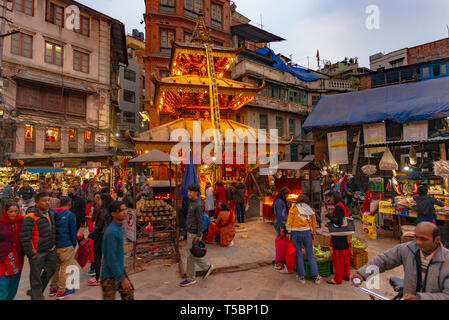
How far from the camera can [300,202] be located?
573 centimetres

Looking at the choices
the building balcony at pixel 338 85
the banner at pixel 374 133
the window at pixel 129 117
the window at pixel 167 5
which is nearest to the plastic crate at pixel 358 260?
the banner at pixel 374 133

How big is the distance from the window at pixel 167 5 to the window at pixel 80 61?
854cm

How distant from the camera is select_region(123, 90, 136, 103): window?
3706 centimetres

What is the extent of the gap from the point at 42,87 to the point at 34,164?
6.44m

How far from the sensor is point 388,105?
59.2ft

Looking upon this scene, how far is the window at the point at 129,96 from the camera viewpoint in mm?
37062

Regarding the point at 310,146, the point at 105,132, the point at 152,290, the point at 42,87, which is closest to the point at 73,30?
the point at 42,87

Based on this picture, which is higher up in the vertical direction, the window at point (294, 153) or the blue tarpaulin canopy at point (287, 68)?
the blue tarpaulin canopy at point (287, 68)

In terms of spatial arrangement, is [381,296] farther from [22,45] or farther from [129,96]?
[129,96]

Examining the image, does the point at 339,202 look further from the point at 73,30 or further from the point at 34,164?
the point at 73,30

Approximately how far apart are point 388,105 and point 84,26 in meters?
26.9

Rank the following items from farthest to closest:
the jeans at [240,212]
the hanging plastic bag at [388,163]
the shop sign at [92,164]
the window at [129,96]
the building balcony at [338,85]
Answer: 1. the window at [129,96]
2. the building balcony at [338,85]
3. the shop sign at [92,164]
4. the hanging plastic bag at [388,163]
5. the jeans at [240,212]

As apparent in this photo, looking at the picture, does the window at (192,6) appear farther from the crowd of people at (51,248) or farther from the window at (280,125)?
the crowd of people at (51,248)
